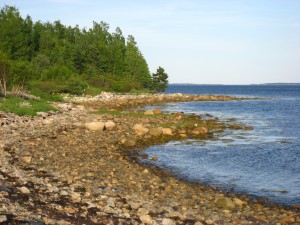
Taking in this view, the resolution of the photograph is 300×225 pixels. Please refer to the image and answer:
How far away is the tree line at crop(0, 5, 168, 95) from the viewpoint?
3002 inches

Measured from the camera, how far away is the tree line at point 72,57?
76.2 metres

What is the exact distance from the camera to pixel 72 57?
315ft

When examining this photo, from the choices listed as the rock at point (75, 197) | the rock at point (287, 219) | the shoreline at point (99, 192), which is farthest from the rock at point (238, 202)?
the rock at point (75, 197)

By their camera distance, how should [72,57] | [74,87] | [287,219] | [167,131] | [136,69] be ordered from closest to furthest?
[287,219] < [167,131] < [74,87] < [72,57] < [136,69]

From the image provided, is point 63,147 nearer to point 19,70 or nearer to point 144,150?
point 144,150

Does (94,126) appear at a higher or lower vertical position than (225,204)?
higher

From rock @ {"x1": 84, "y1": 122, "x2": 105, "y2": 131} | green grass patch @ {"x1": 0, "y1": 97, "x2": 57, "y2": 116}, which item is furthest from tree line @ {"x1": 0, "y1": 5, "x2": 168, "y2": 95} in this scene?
rock @ {"x1": 84, "y1": 122, "x2": 105, "y2": 131}

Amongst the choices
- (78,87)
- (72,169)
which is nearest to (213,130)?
(72,169)

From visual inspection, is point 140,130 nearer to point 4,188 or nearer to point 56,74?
point 4,188

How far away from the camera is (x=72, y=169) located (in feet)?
51.6

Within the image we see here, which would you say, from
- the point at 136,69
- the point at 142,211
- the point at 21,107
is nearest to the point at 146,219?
the point at 142,211

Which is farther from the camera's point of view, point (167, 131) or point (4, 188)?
point (167, 131)

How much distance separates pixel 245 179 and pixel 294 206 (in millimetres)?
3921

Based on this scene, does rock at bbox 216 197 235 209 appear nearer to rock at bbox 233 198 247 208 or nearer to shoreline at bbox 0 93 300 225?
shoreline at bbox 0 93 300 225
